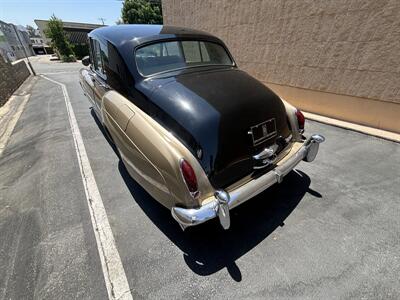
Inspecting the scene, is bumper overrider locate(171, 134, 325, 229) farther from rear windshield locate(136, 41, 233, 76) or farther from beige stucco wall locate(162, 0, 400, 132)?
beige stucco wall locate(162, 0, 400, 132)

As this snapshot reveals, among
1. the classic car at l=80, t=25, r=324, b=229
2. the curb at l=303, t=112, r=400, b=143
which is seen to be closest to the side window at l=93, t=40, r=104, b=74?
the classic car at l=80, t=25, r=324, b=229

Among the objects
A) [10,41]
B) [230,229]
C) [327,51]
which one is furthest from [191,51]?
[10,41]

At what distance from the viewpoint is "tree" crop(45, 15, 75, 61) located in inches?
1030

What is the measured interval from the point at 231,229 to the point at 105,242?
1364mm

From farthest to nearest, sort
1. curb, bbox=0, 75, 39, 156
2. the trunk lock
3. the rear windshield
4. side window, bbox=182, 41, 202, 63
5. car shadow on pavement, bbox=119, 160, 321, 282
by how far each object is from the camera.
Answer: curb, bbox=0, 75, 39, 156, side window, bbox=182, 41, 202, 63, the rear windshield, car shadow on pavement, bbox=119, 160, 321, 282, the trunk lock

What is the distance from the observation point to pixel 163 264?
2043 mm

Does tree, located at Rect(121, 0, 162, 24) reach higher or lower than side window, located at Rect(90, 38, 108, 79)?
higher

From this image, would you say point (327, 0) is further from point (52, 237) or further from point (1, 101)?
point (1, 101)

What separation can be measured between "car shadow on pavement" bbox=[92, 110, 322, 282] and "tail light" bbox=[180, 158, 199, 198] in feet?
2.21

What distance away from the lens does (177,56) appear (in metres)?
3.03

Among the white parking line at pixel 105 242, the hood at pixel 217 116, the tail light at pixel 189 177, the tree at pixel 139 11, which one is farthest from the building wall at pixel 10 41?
the tail light at pixel 189 177

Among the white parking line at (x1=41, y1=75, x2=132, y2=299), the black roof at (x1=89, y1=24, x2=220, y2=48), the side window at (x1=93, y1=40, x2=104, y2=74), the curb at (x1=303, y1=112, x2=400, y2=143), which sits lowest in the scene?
the curb at (x1=303, y1=112, x2=400, y2=143)

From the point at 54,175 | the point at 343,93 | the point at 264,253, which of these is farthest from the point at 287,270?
the point at 343,93

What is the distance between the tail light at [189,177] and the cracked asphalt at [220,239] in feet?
2.32
